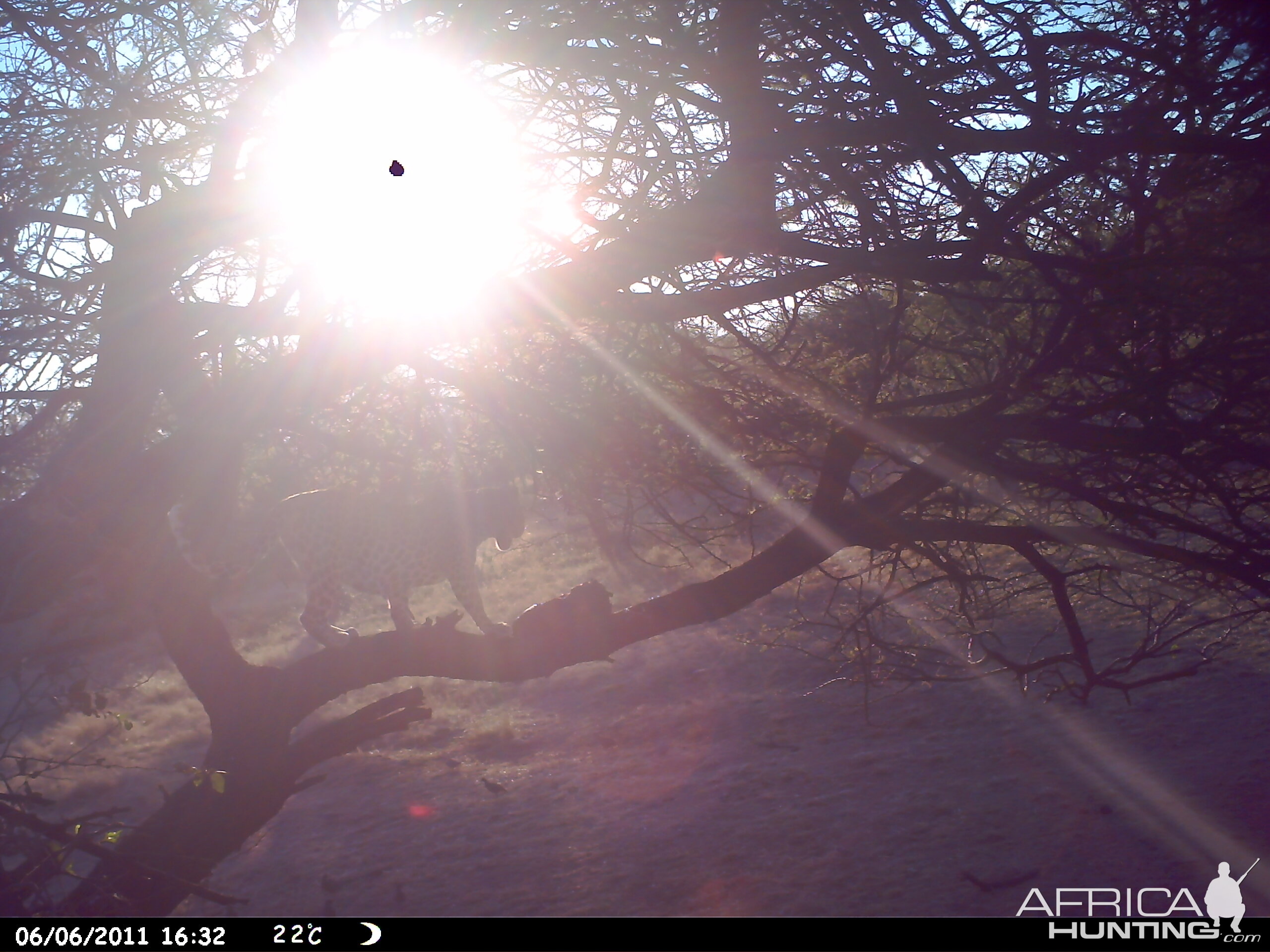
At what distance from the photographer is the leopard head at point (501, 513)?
9.13m

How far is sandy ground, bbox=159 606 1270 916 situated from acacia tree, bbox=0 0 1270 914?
134 inches

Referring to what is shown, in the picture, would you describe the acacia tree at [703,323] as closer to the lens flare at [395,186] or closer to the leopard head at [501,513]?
the lens flare at [395,186]

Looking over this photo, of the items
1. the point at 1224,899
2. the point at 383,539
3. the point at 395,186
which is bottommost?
the point at 1224,899

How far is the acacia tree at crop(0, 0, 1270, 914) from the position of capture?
3607mm

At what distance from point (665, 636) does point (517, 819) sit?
22.9ft

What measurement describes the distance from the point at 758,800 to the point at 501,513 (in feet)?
12.6

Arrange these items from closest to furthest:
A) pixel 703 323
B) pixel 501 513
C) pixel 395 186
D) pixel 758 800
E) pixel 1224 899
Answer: pixel 395 186 → pixel 703 323 → pixel 1224 899 → pixel 501 513 → pixel 758 800

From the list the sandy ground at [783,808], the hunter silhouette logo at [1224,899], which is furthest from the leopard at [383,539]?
the hunter silhouette logo at [1224,899]

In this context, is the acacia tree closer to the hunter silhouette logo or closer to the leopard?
the hunter silhouette logo

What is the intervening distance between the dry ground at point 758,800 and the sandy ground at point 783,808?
0.03 metres

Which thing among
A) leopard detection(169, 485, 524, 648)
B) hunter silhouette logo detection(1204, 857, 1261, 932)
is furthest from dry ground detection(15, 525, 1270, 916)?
leopard detection(169, 485, 524, 648)

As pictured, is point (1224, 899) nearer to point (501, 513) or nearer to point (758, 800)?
point (758, 800)

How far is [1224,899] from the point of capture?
6102mm

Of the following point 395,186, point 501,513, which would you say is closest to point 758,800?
point 501,513
